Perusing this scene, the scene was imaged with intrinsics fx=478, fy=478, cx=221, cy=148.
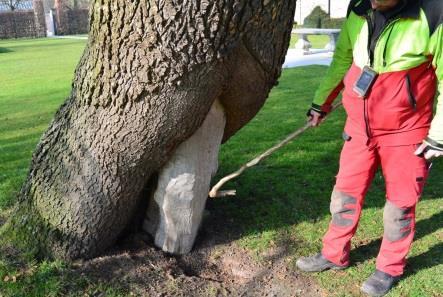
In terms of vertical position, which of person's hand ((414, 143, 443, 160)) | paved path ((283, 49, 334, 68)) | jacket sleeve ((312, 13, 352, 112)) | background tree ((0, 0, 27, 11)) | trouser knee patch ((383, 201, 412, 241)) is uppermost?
background tree ((0, 0, 27, 11))

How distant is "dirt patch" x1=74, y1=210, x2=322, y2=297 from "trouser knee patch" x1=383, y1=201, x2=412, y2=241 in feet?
1.83

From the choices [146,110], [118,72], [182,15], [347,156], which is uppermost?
[182,15]

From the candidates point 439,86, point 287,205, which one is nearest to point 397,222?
point 439,86

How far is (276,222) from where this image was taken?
354cm

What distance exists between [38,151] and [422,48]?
7.38 feet

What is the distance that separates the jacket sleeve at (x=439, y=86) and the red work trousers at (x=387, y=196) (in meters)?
0.15

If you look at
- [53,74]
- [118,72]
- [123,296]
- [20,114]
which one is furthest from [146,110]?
[53,74]

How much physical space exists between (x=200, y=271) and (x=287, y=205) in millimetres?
993

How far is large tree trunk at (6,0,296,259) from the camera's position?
7.43 feet

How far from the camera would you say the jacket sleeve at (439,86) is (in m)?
2.34

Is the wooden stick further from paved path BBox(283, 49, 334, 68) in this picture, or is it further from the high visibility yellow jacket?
paved path BBox(283, 49, 334, 68)

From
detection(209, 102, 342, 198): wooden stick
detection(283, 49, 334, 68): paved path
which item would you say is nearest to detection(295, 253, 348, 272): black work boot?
detection(209, 102, 342, 198): wooden stick

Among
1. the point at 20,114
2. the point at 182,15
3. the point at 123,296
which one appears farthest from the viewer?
the point at 20,114

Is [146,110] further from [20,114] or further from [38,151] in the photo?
[20,114]
